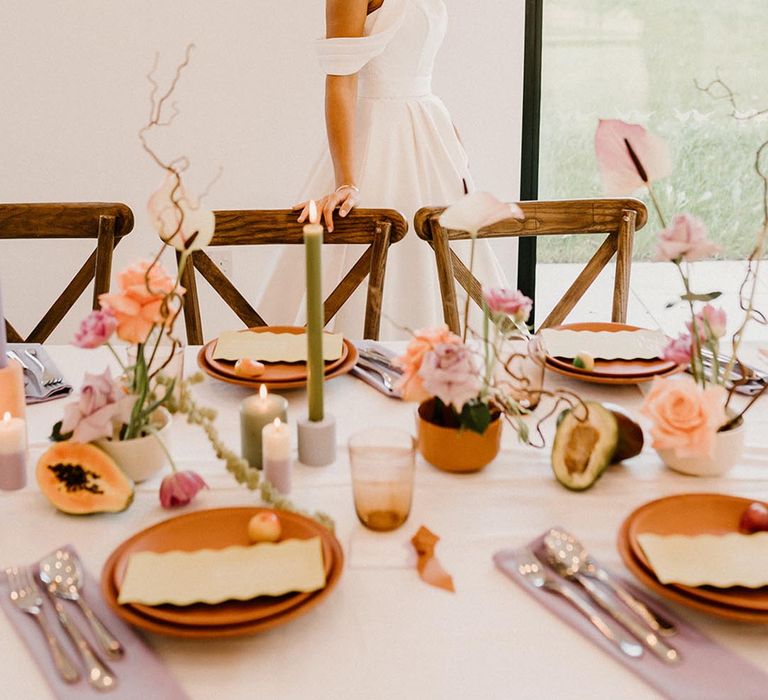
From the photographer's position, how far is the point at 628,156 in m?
1.03

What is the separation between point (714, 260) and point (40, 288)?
9.45ft

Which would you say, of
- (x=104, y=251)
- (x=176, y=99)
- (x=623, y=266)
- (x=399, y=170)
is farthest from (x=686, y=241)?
(x=176, y=99)

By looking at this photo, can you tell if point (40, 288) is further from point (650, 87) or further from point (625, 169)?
point (625, 169)

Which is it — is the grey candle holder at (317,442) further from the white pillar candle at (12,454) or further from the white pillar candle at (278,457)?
the white pillar candle at (12,454)

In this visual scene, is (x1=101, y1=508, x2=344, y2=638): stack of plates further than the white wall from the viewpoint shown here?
No

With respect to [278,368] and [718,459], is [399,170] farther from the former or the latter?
[718,459]

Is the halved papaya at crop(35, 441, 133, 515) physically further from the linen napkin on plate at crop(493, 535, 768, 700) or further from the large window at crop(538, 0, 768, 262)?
the large window at crop(538, 0, 768, 262)

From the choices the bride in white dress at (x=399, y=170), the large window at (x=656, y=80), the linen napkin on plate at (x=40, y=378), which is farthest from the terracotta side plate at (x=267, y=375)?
the large window at (x=656, y=80)

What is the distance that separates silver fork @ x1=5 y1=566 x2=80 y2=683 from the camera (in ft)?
2.38

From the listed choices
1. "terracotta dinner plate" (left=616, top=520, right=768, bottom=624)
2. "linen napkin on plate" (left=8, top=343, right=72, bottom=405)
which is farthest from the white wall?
"terracotta dinner plate" (left=616, top=520, right=768, bottom=624)

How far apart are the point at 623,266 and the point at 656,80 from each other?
6.71 feet

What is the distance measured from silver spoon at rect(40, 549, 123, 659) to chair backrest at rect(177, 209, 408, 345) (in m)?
0.98

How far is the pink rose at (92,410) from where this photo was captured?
0.99m

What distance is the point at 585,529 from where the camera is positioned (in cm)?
95
